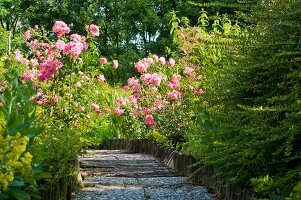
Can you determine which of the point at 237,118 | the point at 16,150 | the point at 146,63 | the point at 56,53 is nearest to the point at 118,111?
the point at 146,63

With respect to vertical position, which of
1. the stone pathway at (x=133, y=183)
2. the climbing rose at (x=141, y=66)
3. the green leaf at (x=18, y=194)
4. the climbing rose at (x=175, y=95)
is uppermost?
the climbing rose at (x=141, y=66)

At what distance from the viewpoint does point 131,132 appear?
13.7 meters

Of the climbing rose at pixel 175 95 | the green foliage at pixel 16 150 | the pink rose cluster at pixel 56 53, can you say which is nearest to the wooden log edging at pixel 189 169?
the climbing rose at pixel 175 95

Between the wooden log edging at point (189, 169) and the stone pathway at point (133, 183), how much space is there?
0.09 metres

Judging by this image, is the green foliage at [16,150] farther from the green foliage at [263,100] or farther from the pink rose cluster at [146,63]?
the pink rose cluster at [146,63]

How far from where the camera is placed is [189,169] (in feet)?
21.9

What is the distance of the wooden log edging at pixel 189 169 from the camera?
473cm

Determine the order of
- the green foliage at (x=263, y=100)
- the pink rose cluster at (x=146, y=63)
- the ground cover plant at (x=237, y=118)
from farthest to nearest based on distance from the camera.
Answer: the pink rose cluster at (x=146, y=63), the green foliage at (x=263, y=100), the ground cover plant at (x=237, y=118)

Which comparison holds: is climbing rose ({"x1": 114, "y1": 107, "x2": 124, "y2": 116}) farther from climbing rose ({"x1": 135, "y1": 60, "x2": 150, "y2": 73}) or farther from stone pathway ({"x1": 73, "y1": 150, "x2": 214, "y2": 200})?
stone pathway ({"x1": 73, "y1": 150, "x2": 214, "y2": 200})

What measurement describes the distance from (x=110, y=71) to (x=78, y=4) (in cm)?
355

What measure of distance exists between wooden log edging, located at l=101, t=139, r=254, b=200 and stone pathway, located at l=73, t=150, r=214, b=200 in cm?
9

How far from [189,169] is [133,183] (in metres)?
0.73

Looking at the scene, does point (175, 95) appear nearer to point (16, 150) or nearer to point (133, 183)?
point (133, 183)

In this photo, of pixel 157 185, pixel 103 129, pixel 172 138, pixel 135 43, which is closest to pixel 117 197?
pixel 157 185
